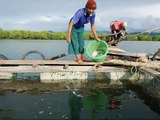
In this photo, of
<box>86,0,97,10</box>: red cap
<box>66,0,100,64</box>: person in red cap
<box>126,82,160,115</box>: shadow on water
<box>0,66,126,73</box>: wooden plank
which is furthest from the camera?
<box>0,66,126,73</box>: wooden plank

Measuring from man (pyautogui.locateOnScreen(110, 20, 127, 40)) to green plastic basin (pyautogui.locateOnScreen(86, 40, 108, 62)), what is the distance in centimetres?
176

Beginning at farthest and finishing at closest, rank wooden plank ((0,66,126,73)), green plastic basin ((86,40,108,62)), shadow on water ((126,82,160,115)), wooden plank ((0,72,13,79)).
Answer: green plastic basin ((86,40,108,62)) → wooden plank ((0,72,13,79)) → wooden plank ((0,66,126,73)) → shadow on water ((126,82,160,115))

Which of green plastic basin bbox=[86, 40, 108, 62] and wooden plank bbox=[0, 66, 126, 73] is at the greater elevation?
green plastic basin bbox=[86, 40, 108, 62]

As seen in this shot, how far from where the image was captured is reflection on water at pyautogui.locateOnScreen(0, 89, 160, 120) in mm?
8492

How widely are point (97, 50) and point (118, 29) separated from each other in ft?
6.60

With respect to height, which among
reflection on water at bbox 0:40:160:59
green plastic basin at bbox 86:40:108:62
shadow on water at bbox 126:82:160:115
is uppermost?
green plastic basin at bbox 86:40:108:62

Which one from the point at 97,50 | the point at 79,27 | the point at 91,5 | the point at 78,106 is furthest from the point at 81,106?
the point at 97,50

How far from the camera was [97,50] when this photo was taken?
13.2m

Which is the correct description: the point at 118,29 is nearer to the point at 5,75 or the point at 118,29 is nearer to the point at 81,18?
the point at 81,18

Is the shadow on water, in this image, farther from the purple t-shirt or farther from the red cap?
the red cap

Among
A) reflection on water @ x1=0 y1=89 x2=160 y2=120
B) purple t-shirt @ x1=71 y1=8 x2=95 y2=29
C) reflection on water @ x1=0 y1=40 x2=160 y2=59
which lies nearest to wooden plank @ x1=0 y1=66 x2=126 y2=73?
reflection on water @ x1=0 y1=89 x2=160 y2=120

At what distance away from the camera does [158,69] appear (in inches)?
475

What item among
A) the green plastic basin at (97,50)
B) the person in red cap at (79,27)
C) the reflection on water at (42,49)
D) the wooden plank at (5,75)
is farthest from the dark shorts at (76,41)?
the reflection on water at (42,49)

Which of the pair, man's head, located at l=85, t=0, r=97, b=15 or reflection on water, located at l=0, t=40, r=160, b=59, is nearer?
man's head, located at l=85, t=0, r=97, b=15
